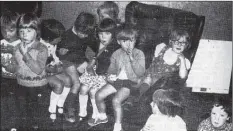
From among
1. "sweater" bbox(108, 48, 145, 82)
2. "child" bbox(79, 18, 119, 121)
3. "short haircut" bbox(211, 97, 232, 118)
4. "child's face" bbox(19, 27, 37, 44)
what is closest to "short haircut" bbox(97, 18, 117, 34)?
"child" bbox(79, 18, 119, 121)

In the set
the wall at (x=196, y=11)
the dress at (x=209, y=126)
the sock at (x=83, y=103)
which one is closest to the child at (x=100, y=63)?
the sock at (x=83, y=103)

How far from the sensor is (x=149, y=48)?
5.73ft

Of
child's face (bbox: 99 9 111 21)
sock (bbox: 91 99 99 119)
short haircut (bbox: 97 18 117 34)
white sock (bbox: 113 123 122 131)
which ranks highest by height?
child's face (bbox: 99 9 111 21)

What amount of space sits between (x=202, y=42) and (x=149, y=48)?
31 cm

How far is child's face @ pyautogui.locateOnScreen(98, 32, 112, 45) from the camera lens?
175 cm

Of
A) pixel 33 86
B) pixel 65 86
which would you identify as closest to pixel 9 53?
pixel 33 86

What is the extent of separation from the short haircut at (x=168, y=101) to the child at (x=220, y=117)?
0.63ft

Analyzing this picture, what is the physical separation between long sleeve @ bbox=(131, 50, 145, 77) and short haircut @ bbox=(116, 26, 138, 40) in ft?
0.34

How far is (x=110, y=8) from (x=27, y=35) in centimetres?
52

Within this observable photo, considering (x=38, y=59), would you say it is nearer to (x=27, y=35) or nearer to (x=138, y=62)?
(x=27, y=35)

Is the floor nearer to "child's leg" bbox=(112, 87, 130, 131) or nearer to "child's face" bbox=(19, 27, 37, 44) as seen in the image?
"child's leg" bbox=(112, 87, 130, 131)

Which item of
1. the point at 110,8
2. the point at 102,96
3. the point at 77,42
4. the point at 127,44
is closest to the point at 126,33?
the point at 127,44

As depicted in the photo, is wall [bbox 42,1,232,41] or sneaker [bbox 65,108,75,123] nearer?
wall [bbox 42,1,232,41]

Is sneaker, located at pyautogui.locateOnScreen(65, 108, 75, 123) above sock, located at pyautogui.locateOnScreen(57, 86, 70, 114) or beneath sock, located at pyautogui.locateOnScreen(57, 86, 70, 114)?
beneath
